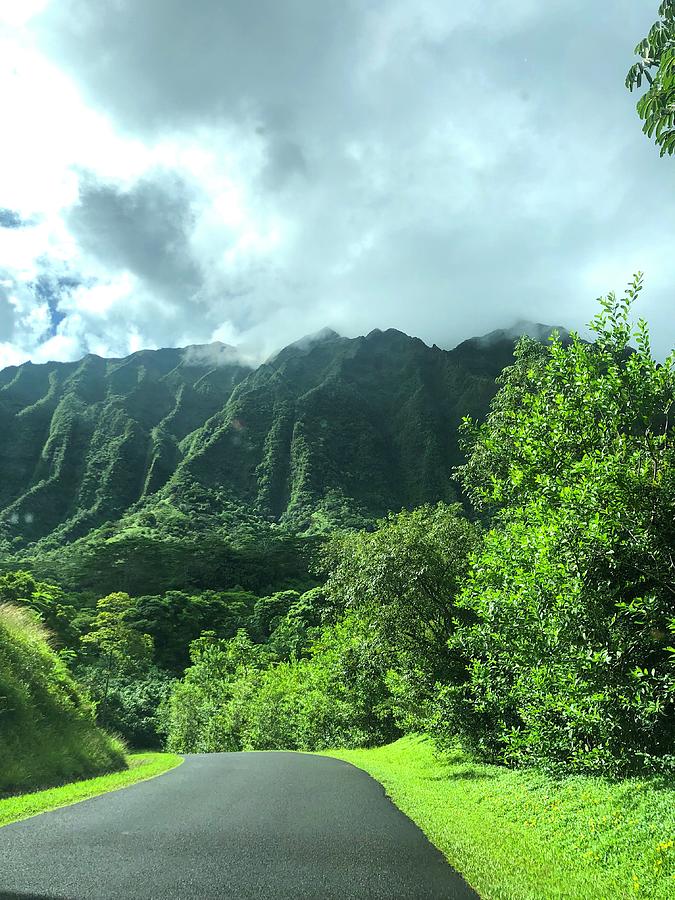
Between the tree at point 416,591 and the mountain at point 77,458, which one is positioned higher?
the mountain at point 77,458

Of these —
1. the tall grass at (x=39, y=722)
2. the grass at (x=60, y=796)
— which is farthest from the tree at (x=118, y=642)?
the grass at (x=60, y=796)

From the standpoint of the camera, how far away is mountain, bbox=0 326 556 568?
5384 inches

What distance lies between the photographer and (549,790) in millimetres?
9891

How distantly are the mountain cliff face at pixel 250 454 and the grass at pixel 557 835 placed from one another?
367 feet

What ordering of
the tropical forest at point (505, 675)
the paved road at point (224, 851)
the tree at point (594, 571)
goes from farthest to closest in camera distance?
1. the tree at point (594, 571)
2. the tropical forest at point (505, 675)
3. the paved road at point (224, 851)

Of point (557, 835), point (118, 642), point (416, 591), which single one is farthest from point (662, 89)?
point (118, 642)

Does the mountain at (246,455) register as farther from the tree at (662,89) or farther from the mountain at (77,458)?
the tree at (662,89)

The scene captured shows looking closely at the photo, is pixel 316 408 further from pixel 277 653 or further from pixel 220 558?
pixel 277 653

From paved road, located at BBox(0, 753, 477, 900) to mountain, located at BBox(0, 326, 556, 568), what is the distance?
111629mm

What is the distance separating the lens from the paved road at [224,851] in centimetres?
517

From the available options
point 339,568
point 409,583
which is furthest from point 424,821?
point 339,568

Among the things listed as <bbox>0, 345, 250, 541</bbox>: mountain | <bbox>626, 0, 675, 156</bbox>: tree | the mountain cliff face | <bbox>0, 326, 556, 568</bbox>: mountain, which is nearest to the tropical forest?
<bbox>626, 0, 675, 156</bbox>: tree

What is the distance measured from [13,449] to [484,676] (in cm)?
19160

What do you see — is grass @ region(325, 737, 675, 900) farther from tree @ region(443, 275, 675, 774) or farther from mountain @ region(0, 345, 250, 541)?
mountain @ region(0, 345, 250, 541)
